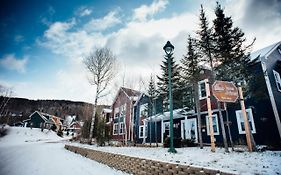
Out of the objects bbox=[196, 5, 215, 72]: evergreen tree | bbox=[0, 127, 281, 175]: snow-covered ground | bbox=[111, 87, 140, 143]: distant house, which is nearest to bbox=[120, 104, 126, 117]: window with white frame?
bbox=[111, 87, 140, 143]: distant house

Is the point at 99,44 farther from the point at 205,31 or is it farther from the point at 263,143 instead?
the point at 263,143

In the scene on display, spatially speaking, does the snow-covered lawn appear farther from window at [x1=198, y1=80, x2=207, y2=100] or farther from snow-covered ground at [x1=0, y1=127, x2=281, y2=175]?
window at [x1=198, y1=80, x2=207, y2=100]

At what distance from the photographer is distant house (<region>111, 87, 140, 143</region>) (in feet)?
87.2

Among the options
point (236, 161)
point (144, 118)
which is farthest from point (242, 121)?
point (144, 118)

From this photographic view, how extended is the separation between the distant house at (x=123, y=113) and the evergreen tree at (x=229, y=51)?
16342 millimetres

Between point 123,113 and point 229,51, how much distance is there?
2127 cm

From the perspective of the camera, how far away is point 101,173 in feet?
21.0

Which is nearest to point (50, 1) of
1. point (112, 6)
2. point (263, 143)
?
point (112, 6)

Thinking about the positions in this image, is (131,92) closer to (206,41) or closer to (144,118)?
(144,118)

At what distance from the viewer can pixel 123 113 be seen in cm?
2870

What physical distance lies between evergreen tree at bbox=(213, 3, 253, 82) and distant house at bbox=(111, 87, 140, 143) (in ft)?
53.6

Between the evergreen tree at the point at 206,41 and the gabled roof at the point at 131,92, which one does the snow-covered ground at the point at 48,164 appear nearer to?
the evergreen tree at the point at 206,41

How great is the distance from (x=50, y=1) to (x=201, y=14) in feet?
35.5

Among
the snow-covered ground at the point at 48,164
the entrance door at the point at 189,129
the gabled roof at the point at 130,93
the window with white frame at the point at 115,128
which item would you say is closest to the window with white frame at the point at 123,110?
the gabled roof at the point at 130,93
